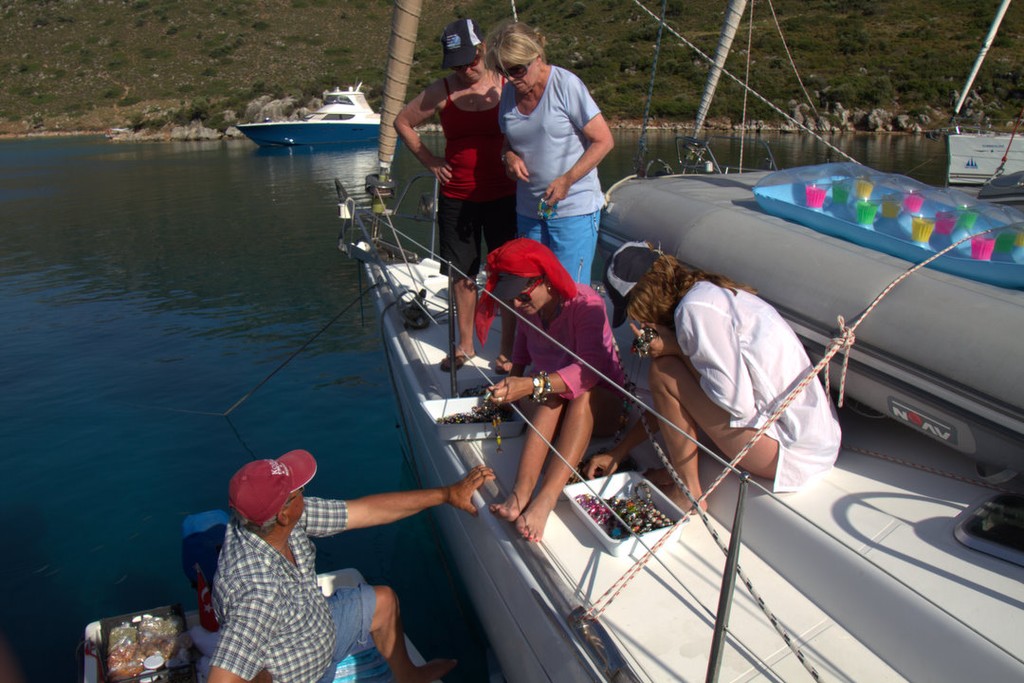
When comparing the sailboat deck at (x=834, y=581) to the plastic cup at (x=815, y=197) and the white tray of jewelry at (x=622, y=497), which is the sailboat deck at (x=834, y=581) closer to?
the white tray of jewelry at (x=622, y=497)

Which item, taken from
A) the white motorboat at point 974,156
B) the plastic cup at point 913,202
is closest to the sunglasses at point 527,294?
the plastic cup at point 913,202

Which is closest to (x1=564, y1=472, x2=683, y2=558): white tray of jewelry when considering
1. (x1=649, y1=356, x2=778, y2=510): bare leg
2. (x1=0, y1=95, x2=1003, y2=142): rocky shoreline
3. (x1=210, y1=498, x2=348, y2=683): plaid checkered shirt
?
(x1=649, y1=356, x2=778, y2=510): bare leg

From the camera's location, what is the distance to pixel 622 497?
2760 millimetres

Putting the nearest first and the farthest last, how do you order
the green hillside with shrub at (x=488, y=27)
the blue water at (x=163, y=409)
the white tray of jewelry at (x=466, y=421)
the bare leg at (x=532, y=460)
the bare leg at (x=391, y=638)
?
1. the bare leg at (x=532, y=460)
2. the bare leg at (x=391, y=638)
3. the white tray of jewelry at (x=466, y=421)
4. the blue water at (x=163, y=409)
5. the green hillside with shrub at (x=488, y=27)

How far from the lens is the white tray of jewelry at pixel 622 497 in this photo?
2496 mm

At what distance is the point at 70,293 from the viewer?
10273 mm

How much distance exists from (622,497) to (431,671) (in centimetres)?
112

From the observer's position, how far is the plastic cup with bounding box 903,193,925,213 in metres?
3.36

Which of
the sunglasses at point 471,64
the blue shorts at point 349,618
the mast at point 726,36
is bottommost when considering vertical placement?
the blue shorts at point 349,618

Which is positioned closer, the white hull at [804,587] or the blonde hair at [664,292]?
the white hull at [804,587]

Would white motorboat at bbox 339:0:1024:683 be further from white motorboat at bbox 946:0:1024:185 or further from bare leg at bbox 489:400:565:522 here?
white motorboat at bbox 946:0:1024:185

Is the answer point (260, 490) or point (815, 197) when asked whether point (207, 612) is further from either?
point (815, 197)

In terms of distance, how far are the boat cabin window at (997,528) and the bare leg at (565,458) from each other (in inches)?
51.3

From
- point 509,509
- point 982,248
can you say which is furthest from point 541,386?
point 982,248
